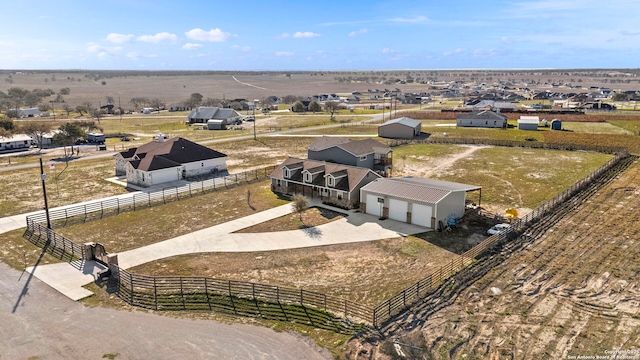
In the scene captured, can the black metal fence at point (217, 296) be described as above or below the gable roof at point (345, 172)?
below

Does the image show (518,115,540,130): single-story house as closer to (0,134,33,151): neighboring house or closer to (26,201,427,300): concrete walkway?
(26,201,427,300): concrete walkway

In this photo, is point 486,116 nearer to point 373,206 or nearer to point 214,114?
point 214,114

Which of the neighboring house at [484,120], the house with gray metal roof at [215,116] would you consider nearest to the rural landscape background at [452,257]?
the neighboring house at [484,120]

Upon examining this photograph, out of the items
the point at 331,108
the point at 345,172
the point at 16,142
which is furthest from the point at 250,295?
the point at 331,108

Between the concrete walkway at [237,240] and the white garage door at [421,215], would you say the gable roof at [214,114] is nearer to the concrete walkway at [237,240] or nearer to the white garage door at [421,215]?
the concrete walkway at [237,240]

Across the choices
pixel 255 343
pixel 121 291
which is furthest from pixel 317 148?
pixel 255 343

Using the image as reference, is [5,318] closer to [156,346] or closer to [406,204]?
[156,346]

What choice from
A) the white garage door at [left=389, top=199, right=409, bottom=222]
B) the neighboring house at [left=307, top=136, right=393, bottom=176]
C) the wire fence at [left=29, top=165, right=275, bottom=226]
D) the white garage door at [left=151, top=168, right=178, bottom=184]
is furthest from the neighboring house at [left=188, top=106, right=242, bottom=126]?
the white garage door at [left=389, top=199, right=409, bottom=222]
